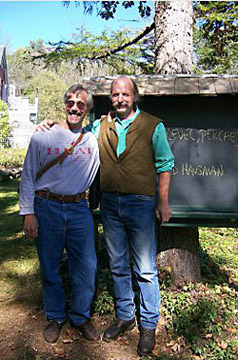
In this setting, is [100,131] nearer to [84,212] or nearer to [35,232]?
[84,212]

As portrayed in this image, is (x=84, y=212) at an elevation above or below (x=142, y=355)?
above

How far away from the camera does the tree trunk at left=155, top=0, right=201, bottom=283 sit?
150 inches

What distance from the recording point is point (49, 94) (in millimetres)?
41094

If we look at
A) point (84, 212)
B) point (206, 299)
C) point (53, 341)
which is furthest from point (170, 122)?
point (53, 341)

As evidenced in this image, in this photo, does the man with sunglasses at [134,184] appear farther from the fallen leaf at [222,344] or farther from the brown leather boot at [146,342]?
the fallen leaf at [222,344]

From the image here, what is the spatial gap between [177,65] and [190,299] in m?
2.41

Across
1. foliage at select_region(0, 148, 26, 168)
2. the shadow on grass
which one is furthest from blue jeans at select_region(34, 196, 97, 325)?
foliage at select_region(0, 148, 26, 168)

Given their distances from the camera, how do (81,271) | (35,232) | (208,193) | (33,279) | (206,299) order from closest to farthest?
(35,232) → (81,271) → (208,193) → (206,299) → (33,279)

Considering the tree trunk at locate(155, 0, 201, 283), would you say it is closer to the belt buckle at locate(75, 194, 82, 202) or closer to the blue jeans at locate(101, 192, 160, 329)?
the blue jeans at locate(101, 192, 160, 329)

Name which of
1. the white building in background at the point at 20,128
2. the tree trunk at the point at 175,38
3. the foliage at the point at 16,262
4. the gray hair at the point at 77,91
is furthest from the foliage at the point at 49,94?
the gray hair at the point at 77,91

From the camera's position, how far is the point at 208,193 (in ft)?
10.6

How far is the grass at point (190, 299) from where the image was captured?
3.10m

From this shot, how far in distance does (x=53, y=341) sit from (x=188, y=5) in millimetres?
3617

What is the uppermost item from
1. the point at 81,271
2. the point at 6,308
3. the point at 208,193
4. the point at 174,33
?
the point at 174,33
